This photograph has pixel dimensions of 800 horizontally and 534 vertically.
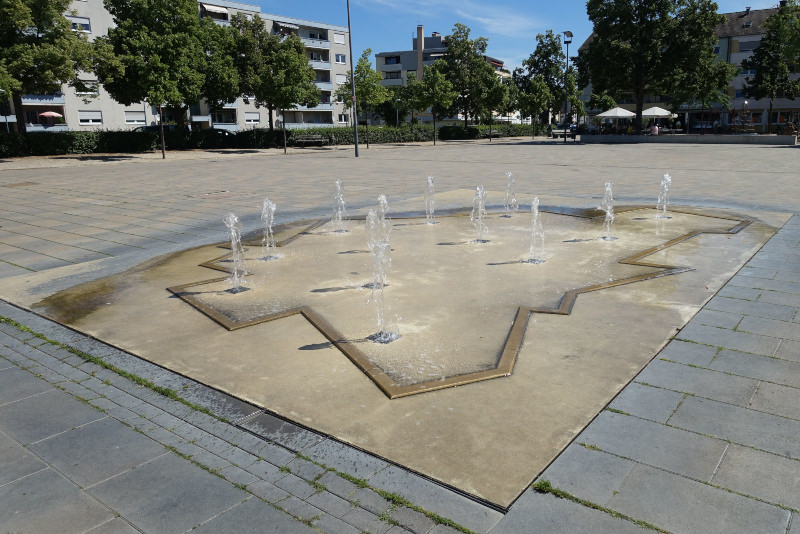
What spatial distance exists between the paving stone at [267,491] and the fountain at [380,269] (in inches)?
83.6

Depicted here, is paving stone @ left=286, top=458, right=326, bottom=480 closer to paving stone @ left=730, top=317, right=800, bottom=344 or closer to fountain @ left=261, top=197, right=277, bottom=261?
paving stone @ left=730, top=317, right=800, bottom=344

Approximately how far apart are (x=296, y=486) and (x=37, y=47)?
1343 inches

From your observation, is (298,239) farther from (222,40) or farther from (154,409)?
(222,40)

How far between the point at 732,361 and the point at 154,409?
178 inches

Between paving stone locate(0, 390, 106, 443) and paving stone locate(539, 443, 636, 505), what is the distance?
3101mm

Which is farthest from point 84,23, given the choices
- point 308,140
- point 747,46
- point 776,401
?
point 747,46

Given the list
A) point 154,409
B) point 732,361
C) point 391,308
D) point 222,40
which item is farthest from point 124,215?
point 222,40

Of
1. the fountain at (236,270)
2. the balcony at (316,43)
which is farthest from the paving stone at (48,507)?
the balcony at (316,43)

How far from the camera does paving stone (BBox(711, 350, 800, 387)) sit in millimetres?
4270

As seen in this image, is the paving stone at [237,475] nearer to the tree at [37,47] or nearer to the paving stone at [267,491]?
the paving stone at [267,491]

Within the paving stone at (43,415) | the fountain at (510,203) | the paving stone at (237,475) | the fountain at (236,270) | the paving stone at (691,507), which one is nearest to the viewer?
the paving stone at (691,507)

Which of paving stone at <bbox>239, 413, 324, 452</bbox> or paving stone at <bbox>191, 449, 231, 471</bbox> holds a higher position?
paving stone at <bbox>239, 413, 324, 452</bbox>

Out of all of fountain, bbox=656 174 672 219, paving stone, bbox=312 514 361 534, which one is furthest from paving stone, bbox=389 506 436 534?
fountain, bbox=656 174 672 219

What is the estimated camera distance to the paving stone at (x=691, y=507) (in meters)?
2.70
